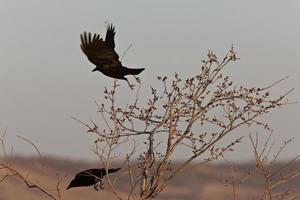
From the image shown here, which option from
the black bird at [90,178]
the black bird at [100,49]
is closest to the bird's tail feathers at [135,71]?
the black bird at [100,49]

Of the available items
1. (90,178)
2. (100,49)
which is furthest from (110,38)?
(90,178)

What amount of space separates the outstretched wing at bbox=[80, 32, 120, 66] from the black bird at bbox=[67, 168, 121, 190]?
0.86 meters

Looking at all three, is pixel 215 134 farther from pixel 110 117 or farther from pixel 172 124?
pixel 110 117

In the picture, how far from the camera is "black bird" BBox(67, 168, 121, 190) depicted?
3.06 meters

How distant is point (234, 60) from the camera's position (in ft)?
11.1

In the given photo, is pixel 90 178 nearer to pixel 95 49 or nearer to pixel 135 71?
pixel 135 71

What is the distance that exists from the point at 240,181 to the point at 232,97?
627mm

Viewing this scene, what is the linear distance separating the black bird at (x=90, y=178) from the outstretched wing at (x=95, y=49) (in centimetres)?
86

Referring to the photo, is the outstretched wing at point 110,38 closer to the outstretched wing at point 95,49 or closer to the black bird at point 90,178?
the outstretched wing at point 95,49

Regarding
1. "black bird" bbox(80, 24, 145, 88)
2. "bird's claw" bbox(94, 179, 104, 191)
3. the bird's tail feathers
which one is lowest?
"bird's claw" bbox(94, 179, 104, 191)

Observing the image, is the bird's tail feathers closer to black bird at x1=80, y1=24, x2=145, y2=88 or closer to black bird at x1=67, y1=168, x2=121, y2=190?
black bird at x1=80, y1=24, x2=145, y2=88

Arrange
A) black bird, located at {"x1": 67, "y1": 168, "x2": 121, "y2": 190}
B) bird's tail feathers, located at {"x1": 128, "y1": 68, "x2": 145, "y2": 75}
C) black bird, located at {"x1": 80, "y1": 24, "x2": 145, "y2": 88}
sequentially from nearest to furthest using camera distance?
black bird, located at {"x1": 67, "y1": 168, "x2": 121, "y2": 190} → bird's tail feathers, located at {"x1": 128, "y1": 68, "x2": 145, "y2": 75} → black bird, located at {"x1": 80, "y1": 24, "x2": 145, "y2": 88}

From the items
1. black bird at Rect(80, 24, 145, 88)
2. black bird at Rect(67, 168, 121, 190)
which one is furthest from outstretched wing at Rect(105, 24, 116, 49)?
black bird at Rect(67, 168, 121, 190)

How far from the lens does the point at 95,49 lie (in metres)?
3.56
